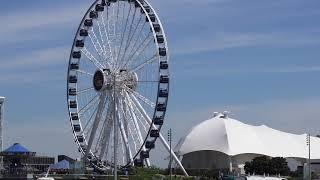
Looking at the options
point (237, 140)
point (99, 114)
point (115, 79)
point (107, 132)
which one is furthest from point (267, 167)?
point (115, 79)

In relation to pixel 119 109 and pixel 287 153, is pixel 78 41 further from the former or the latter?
pixel 287 153

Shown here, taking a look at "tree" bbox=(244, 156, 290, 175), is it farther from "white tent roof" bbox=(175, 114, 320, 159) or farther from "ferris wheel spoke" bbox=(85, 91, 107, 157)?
"ferris wheel spoke" bbox=(85, 91, 107, 157)

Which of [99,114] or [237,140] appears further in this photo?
[237,140]

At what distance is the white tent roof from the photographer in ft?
543

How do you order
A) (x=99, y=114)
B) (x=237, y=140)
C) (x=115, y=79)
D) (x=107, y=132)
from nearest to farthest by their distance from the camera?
(x=115, y=79) < (x=107, y=132) < (x=99, y=114) < (x=237, y=140)

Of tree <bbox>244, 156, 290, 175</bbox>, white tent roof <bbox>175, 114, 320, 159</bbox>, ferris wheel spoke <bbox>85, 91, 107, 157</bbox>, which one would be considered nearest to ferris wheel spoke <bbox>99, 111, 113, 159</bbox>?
ferris wheel spoke <bbox>85, 91, 107, 157</bbox>

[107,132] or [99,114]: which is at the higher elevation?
[99,114]

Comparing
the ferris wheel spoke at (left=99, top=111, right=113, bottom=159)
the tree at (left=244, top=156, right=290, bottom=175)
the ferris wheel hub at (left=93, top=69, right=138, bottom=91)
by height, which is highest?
the ferris wheel hub at (left=93, top=69, right=138, bottom=91)

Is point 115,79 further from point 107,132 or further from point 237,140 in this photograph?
point 237,140

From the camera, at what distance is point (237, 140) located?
166250 mm

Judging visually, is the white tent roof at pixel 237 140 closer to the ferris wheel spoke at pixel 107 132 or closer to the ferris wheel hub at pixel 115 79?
the ferris wheel hub at pixel 115 79

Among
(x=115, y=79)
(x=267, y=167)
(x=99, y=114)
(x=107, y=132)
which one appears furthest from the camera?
(x=267, y=167)

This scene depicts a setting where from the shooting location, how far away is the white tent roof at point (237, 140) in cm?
16550

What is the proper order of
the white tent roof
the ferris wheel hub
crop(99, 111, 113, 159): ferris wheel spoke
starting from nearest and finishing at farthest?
the ferris wheel hub → crop(99, 111, 113, 159): ferris wheel spoke → the white tent roof
